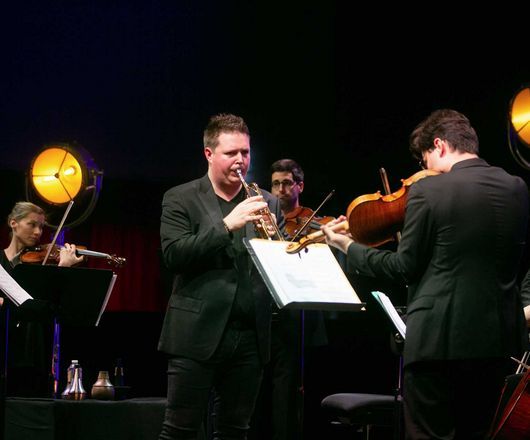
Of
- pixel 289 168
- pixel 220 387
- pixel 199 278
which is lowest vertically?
pixel 220 387

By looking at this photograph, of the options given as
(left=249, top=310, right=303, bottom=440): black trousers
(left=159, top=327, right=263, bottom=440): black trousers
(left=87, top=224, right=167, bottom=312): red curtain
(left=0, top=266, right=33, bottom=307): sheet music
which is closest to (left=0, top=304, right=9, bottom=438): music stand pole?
(left=0, top=266, right=33, bottom=307): sheet music

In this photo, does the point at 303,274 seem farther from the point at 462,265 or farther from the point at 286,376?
the point at 286,376

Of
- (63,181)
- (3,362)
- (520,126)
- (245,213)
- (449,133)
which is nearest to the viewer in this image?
(449,133)

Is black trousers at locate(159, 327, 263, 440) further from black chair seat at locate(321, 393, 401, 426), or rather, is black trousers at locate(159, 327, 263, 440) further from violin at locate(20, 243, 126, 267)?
violin at locate(20, 243, 126, 267)

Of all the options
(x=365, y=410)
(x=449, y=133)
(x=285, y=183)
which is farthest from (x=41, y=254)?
(x=449, y=133)

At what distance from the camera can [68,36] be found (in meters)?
8.34

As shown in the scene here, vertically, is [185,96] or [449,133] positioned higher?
[185,96]

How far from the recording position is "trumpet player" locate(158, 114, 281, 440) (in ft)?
10.1

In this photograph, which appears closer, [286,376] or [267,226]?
[267,226]

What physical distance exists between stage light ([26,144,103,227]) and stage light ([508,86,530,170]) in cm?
334

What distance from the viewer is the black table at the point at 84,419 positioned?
15.7 feet

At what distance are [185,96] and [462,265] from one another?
250 inches

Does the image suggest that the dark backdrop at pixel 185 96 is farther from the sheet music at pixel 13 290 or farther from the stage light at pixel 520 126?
the sheet music at pixel 13 290

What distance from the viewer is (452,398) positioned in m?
2.74
